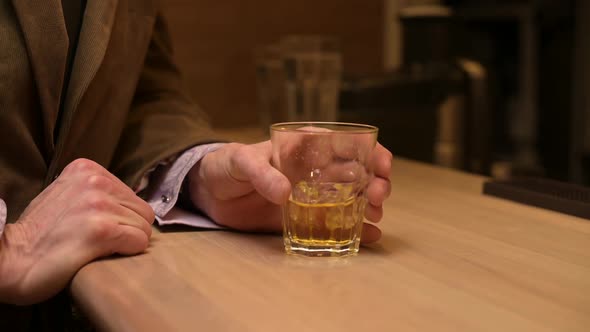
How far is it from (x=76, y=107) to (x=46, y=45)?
77mm

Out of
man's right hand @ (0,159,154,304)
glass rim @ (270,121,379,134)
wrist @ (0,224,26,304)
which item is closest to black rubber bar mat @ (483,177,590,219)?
glass rim @ (270,121,379,134)

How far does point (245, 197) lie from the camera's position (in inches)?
29.0

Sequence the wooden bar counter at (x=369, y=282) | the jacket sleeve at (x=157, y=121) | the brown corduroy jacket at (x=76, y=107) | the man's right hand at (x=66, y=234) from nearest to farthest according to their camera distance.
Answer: the wooden bar counter at (x=369, y=282) < the man's right hand at (x=66, y=234) < the brown corduroy jacket at (x=76, y=107) < the jacket sleeve at (x=157, y=121)

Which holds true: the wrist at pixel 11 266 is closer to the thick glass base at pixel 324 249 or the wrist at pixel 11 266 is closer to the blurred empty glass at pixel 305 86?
the thick glass base at pixel 324 249

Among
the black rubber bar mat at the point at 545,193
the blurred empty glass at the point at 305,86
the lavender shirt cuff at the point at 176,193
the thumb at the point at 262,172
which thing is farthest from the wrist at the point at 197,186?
the blurred empty glass at the point at 305,86

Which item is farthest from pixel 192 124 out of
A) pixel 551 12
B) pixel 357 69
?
pixel 551 12

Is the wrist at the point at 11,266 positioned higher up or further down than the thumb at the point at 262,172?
further down

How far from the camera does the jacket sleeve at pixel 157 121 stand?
2.93ft

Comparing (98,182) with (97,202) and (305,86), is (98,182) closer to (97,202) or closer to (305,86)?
(97,202)

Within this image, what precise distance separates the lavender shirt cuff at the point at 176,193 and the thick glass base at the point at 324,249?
5.5 inches

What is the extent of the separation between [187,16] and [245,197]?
106 cm

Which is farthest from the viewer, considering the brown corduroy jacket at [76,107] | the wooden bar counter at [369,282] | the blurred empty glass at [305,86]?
the blurred empty glass at [305,86]

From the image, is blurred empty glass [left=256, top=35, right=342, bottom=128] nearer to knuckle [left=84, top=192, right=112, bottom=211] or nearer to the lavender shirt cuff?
the lavender shirt cuff

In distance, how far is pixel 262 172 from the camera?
0.64 metres
